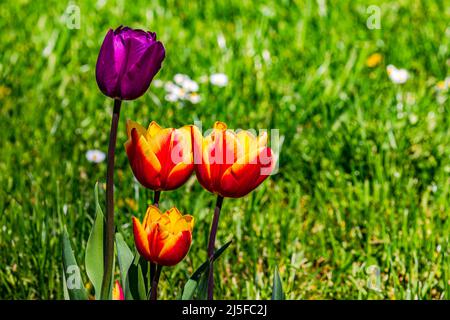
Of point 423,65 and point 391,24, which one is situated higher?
point 391,24

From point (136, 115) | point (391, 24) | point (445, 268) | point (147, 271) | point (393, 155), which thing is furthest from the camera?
point (391, 24)

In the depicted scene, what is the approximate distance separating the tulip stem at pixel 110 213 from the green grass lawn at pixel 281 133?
27cm

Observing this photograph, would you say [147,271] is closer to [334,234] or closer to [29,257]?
[29,257]

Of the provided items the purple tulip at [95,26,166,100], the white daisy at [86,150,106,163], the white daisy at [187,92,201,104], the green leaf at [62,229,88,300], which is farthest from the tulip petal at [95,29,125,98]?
the white daisy at [187,92,201,104]

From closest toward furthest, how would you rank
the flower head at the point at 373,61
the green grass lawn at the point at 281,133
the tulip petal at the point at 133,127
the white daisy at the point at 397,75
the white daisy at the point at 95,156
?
the tulip petal at the point at 133,127
the green grass lawn at the point at 281,133
the white daisy at the point at 95,156
the white daisy at the point at 397,75
the flower head at the point at 373,61

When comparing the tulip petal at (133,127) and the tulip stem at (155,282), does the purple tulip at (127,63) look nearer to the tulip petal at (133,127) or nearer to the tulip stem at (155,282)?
the tulip petal at (133,127)

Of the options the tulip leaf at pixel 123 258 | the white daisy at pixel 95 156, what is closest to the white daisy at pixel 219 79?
the white daisy at pixel 95 156

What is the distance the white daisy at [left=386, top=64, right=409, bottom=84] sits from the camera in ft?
7.86

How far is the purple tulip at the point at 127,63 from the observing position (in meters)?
1.05

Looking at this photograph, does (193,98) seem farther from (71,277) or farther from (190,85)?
(71,277)

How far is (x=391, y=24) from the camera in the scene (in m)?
2.79
